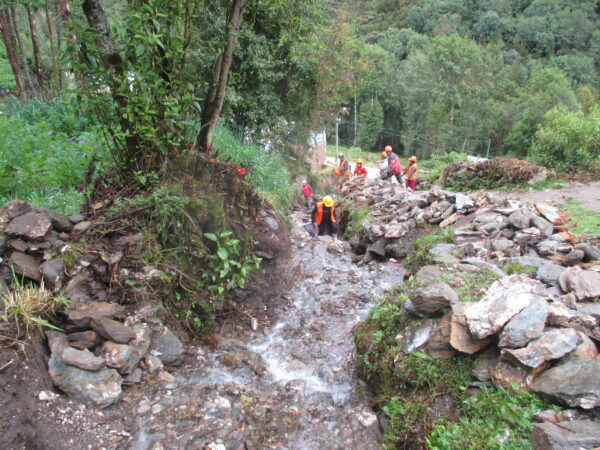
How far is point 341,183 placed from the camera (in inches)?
607

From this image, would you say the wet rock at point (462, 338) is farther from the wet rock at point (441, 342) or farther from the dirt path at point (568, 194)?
the dirt path at point (568, 194)

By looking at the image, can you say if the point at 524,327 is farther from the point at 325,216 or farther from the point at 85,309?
the point at 325,216

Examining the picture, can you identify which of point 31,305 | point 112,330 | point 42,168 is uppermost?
point 42,168

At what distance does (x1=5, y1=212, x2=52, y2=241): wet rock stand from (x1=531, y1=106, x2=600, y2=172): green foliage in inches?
520

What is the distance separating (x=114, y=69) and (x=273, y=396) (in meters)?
4.00

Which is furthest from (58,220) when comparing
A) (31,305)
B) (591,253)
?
(591,253)

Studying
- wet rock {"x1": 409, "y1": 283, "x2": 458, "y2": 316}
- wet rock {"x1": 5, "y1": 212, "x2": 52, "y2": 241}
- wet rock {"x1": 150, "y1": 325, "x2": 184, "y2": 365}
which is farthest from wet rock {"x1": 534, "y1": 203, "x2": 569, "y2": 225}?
wet rock {"x1": 5, "y1": 212, "x2": 52, "y2": 241}

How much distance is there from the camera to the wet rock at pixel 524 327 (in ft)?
10.2

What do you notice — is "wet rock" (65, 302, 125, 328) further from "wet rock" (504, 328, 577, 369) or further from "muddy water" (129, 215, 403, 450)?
"wet rock" (504, 328, 577, 369)

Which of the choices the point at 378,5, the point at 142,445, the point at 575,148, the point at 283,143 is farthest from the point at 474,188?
the point at 378,5

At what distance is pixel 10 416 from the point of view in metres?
2.65

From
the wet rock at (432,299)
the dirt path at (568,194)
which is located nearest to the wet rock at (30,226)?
the wet rock at (432,299)

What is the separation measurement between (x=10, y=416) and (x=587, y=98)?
5252 centimetres

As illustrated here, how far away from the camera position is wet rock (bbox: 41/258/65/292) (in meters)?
3.39
